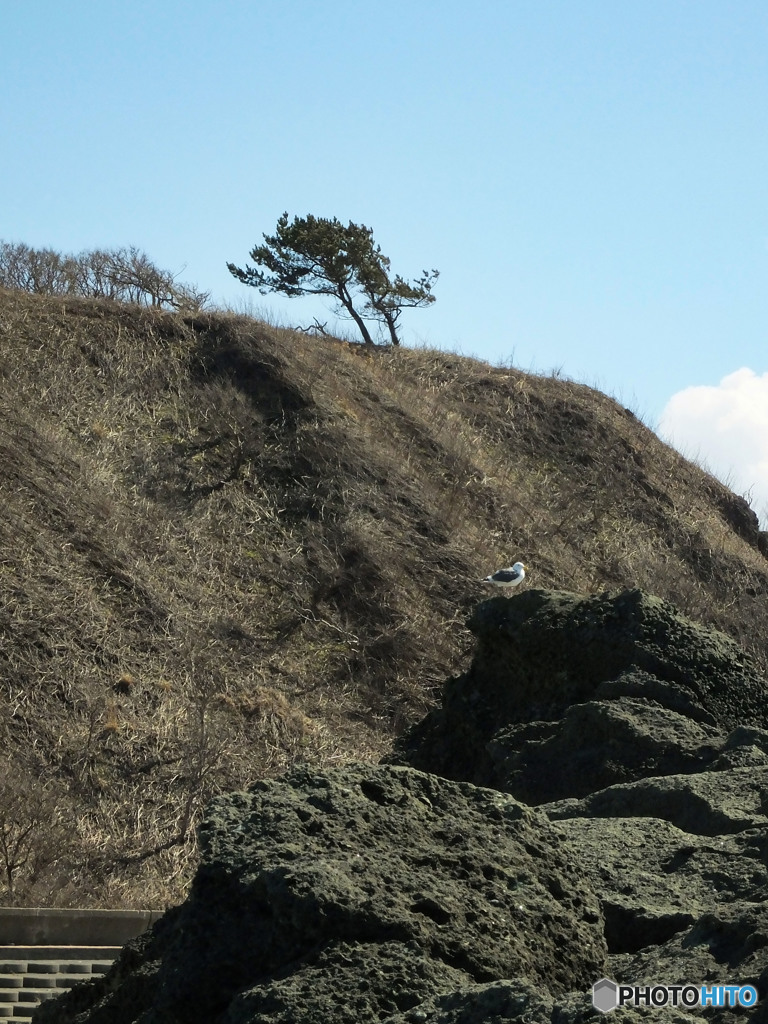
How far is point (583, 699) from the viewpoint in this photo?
6.09m

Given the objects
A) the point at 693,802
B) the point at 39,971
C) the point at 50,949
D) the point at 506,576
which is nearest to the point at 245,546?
the point at 506,576

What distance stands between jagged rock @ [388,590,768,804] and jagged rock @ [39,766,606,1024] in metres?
1.92

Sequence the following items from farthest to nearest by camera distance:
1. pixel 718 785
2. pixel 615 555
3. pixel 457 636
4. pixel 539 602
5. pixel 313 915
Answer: pixel 615 555 < pixel 457 636 < pixel 539 602 < pixel 718 785 < pixel 313 915

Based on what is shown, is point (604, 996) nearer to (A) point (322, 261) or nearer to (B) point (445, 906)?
(B) point (445, 906)

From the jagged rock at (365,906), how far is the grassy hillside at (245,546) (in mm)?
7445

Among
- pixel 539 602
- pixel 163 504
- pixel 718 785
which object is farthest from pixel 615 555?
pixel 718 785

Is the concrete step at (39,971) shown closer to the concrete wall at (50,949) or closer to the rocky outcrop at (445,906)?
the concrete wall at (50,949)

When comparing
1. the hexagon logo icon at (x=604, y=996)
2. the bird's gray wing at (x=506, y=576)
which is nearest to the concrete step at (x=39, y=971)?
the hexagon logo icon at (x=604, y=996)

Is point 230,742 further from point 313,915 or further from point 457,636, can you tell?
point 313,915

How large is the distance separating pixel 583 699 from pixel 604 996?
353 centimetres

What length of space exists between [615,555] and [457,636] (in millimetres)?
5707

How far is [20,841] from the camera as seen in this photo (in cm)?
1079

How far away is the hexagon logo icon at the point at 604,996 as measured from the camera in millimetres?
2476

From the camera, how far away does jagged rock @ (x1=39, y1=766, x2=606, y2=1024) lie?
2.92 m
